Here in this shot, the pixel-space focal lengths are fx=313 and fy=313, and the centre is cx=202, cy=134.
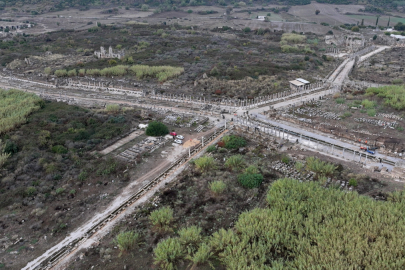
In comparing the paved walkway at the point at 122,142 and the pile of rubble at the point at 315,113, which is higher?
the pile of rubble at the point at 315,113

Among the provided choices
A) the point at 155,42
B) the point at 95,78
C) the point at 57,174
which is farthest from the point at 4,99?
the point at 155,42

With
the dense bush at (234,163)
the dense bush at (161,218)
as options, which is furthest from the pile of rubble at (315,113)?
the dense bush at (161,218)

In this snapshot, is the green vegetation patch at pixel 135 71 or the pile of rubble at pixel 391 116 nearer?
the pile of rubble at pixel 391 116

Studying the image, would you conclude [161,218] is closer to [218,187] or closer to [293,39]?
[218,187]

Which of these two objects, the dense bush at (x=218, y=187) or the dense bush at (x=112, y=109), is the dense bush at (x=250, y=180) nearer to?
the dense bush at (x=218, y=187)

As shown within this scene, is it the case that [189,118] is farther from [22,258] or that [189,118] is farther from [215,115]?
[22,258]

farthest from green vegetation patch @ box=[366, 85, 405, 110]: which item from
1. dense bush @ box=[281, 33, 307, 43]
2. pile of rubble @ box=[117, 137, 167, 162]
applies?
dense bush @ box=[281, 33, 307, 43]

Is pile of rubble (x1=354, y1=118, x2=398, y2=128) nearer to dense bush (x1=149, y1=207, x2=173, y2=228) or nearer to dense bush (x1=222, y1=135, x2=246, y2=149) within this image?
dense bush (x1=222, y1=135, x2=246, y2=149)
